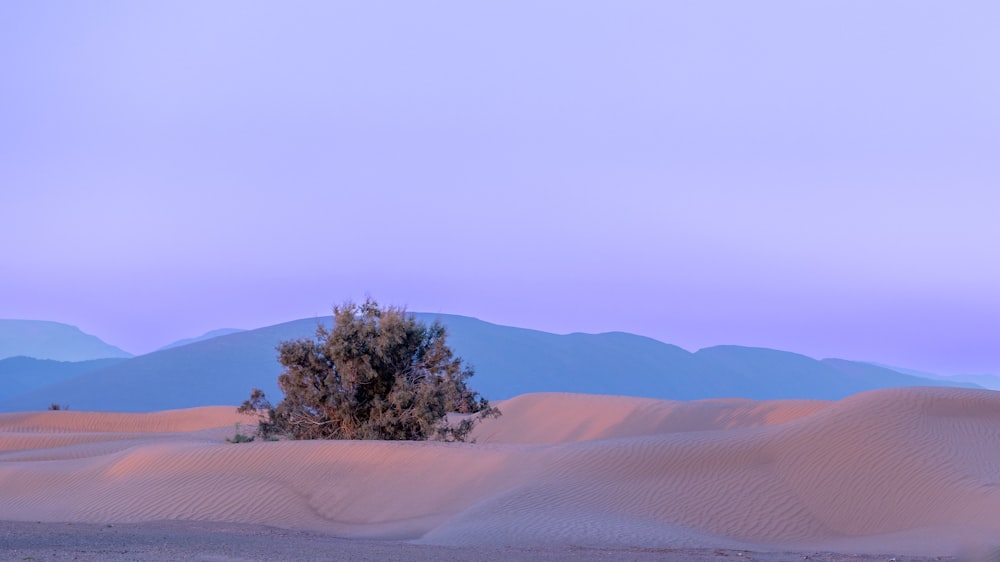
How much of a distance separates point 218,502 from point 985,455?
552 inches

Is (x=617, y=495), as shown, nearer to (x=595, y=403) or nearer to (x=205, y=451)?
(x=205, y=451)

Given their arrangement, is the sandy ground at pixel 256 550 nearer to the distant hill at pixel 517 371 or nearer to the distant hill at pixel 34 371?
the distant hill at pixel 517 371

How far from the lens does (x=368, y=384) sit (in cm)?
2583

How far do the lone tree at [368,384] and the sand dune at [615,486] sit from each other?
3.85 m

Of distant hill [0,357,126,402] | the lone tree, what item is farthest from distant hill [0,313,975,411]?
the lone tree

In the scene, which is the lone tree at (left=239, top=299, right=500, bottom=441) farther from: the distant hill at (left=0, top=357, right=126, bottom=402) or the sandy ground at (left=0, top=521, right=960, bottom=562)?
the distant hill at (left=0, top=357, right=126, bottom=402)

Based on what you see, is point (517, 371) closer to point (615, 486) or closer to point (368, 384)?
point (368, 384)

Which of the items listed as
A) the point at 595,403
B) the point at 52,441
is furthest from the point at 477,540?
the point at 595,403

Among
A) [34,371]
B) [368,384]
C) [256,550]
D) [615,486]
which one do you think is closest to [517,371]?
[34,371]

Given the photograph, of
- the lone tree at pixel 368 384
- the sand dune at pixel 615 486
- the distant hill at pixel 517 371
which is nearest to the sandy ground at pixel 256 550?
the sand dune at pixel 615 486

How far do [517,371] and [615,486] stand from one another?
110 metres

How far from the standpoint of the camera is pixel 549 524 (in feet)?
50.0

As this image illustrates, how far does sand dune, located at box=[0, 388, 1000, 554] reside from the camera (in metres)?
15.6

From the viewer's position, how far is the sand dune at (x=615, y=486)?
15.6 metres
